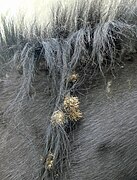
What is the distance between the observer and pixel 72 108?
1.20m

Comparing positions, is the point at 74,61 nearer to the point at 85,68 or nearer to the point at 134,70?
the point at 85,68

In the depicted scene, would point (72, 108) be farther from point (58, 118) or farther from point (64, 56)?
point (64, 56)

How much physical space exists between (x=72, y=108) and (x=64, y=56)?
0.52ft

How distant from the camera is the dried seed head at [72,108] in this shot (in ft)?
3.92

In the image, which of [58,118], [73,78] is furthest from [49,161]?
[73,78]

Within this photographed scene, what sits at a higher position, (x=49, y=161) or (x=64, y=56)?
(x=64, y=56)

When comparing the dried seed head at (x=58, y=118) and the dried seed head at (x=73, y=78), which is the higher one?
the dried seed head at (x=73, y=78)

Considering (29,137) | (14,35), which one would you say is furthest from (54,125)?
(14,35)

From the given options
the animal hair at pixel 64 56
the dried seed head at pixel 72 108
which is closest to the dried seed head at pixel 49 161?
the animal hair at pixel 64 56

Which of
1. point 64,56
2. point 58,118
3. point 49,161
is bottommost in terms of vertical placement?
point 49,161

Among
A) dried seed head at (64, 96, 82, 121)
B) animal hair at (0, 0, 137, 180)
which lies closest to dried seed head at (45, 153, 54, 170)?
animal hair at (0, 0, 137, 180)

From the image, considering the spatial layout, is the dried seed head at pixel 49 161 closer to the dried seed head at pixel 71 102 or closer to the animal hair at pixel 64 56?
the animal hair at pixel 64 56

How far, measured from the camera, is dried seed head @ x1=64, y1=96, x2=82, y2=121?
1195mm

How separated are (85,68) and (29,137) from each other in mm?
246
